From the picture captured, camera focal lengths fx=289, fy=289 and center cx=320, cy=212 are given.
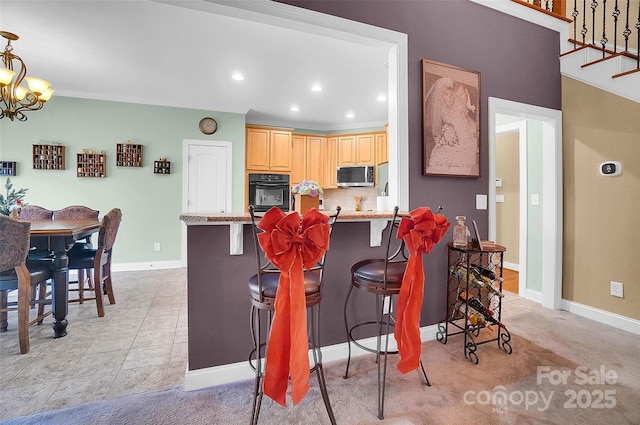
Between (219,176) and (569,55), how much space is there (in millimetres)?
4697

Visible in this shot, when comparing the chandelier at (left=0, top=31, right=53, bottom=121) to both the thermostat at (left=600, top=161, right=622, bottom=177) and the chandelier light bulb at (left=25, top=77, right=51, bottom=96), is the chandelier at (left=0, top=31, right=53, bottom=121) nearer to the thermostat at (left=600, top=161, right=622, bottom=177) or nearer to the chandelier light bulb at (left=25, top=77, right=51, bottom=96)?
the chandelier light bulb at (left=25, top=77, right=51, bottom=96)

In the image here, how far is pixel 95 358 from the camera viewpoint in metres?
2.01

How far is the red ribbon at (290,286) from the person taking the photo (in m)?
1.14

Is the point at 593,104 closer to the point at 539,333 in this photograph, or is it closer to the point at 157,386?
the point at 539,333

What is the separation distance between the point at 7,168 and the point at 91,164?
0.97 metres

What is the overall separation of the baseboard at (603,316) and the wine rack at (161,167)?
540cm

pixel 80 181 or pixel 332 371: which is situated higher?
pixel 80 181

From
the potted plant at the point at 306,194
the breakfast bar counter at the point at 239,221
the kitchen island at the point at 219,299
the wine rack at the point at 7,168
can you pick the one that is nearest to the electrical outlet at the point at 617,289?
the breakfast bar counter at the point at 239,221

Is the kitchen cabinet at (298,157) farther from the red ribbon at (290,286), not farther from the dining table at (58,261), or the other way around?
the red ribbon at (290,286)

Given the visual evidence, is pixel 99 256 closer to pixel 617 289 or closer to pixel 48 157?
pixel 48 157

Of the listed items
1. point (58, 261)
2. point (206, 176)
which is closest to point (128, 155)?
point (206, 176)

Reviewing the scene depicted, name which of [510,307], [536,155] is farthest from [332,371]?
[536,155]

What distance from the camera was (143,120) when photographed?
177 inches

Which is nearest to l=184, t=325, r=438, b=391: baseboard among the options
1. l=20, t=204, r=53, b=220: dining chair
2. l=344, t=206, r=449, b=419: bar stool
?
l=344, t=206, r=449, b=419: bar stool
